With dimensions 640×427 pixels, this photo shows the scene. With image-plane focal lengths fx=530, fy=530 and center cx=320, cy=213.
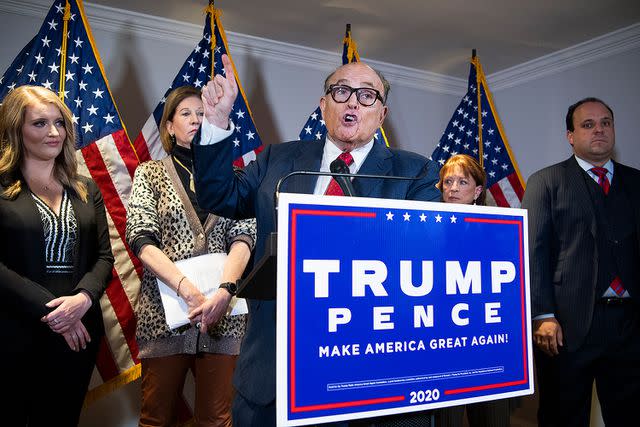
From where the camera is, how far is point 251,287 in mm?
902

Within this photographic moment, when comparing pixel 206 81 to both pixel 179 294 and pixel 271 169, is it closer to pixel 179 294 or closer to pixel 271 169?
pixel 179 294

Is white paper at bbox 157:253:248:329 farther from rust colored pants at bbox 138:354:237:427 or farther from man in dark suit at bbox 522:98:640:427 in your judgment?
man in dark suit at bbox 522:98:640:427

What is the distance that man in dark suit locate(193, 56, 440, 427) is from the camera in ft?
3.35

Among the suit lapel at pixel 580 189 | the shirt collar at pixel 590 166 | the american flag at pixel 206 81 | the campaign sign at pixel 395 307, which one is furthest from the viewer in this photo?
the american flag at pixel 206 81

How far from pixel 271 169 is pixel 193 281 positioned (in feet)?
2.93

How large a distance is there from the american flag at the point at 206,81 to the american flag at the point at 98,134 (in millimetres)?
200

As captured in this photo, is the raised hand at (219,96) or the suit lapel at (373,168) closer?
the raised hand at (219,96)

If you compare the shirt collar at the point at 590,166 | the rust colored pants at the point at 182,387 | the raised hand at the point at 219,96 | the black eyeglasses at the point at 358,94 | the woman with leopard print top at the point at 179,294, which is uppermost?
the black eyeglasses at the point at 358,94

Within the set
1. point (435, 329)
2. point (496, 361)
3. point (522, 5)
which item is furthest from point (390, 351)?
point (522, 5)

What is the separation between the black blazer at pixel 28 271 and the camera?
5.52 feet

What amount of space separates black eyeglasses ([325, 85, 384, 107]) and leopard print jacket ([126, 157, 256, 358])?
1.00 meters

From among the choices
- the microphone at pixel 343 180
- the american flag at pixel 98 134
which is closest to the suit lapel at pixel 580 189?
the microphone at pixel 343 180

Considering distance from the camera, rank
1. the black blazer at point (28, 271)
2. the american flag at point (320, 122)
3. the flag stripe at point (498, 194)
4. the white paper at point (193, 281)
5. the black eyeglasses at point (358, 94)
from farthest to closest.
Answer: the flag stripe at point (498, 194), the american flag at point (320, 122), the white paper at point (193, 281), the black blazer at point (28, 271), the black eyeglasses at point (358, 94)

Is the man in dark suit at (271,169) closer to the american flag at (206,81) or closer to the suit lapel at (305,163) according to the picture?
the suit lapel at (305,163)
